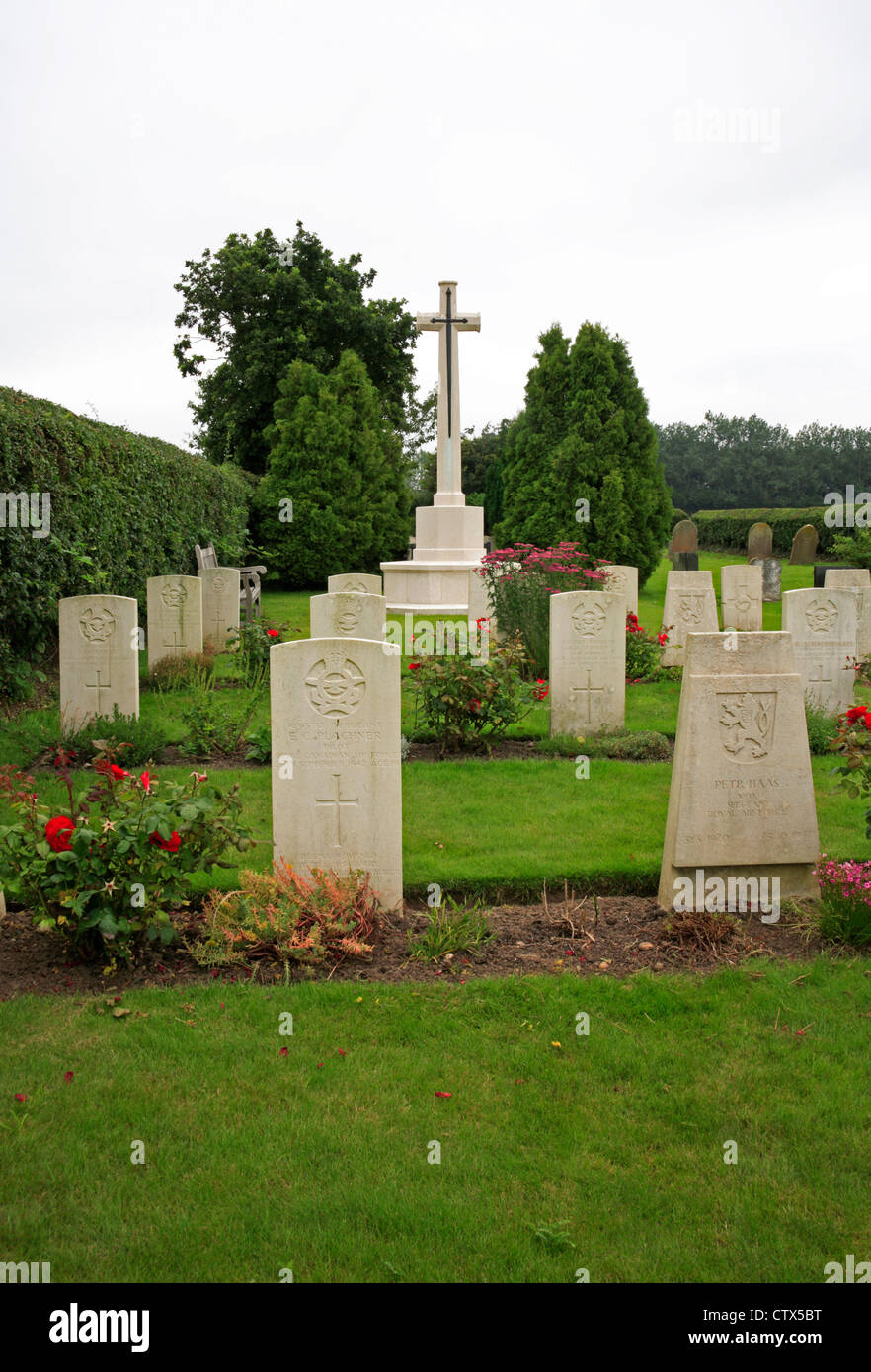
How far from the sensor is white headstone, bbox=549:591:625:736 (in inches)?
351

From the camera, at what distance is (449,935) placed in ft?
14.9

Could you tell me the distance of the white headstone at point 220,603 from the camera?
1336 centimetres

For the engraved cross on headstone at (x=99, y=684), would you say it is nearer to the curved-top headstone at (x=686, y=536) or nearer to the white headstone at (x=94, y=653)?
the white headstone at (x=94, y=653)

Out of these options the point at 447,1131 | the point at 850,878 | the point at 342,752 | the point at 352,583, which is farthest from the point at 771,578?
the point at 447,1131

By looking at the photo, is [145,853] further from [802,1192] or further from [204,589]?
[204,589]

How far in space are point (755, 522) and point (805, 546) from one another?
620 cm

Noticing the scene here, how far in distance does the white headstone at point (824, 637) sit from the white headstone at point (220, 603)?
7.26m

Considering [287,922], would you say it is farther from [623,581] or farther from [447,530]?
[447,530]

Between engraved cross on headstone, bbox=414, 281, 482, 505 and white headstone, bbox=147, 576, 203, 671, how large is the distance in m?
7.93

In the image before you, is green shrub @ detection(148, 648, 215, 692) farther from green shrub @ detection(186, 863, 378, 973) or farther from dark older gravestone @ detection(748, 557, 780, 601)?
dark older gravestone @ detection(748, 557, 780, 601)

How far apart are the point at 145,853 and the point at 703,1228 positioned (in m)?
2.55

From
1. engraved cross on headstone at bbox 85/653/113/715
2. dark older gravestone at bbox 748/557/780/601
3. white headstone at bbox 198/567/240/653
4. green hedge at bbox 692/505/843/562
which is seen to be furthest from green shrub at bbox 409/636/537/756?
green hedge at bbox 692/505/843/562

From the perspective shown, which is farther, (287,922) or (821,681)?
(821,681)

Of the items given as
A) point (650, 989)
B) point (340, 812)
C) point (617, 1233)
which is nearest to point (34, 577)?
point (340, 812)
